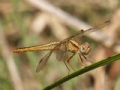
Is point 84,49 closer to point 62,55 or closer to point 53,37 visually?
point 62,55

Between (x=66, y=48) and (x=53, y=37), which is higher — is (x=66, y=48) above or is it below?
above

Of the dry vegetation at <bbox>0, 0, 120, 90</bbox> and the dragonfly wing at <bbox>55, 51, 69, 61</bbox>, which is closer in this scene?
the dragonfly wing at <bbox>55, 51, 69, 61</bbox>

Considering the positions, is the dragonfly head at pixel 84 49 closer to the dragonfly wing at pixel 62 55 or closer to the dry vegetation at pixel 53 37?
the dragonfly wing at pixel 62 55

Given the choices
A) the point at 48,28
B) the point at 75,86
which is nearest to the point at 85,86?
the point at 75,86

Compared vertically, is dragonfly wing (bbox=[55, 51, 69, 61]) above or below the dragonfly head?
below

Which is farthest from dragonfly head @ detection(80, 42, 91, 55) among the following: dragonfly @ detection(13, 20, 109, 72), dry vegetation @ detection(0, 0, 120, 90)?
dry vegetation @ detection(0, 0, 120, 90)

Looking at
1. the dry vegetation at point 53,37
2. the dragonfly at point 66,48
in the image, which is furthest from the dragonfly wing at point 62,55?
the dry vegetation at point 53,37

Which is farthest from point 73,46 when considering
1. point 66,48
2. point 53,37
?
point 53,37

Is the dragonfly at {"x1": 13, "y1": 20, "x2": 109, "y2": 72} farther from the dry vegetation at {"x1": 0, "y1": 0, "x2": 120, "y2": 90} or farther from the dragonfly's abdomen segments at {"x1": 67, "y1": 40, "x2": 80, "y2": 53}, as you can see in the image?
the dry vegetation at {"x1": 0, "y1": 0, "x2": 120, "y2": 90}

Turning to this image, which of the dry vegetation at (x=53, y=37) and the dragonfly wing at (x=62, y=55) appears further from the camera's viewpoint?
the dry vegetation at (x=53, y=37)

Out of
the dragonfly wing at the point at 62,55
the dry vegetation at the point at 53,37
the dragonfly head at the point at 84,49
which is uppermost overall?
the dragonfly head at the point at 84,49
